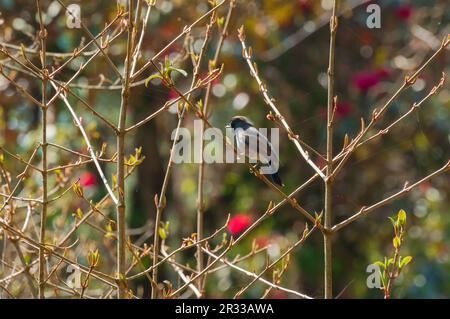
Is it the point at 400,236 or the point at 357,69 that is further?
the point at 357,69

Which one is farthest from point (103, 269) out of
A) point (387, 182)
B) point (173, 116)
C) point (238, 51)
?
point (387, 182)

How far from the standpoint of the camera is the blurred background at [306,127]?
17.7 ft

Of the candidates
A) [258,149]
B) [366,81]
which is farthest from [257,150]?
[366,81]

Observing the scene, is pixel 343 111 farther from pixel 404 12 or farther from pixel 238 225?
pixel 238 225

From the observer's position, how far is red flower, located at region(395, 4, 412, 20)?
582cm

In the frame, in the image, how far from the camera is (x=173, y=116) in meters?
5.77

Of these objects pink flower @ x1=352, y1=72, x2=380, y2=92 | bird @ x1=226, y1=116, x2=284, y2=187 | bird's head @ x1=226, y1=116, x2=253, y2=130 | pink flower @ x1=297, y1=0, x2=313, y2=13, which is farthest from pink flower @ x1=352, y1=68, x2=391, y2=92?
bird @ x1=226, y1=116, x2=284, y2=187

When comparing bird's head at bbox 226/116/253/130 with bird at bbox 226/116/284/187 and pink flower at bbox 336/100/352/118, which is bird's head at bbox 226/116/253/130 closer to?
bird at bbox 226/116/284/187

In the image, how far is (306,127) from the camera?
592cm

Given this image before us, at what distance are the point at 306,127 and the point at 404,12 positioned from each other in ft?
3.45

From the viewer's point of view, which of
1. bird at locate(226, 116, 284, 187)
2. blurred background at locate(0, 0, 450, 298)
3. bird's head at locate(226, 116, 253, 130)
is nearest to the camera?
bird at locate(226, 116, 284, 187)
